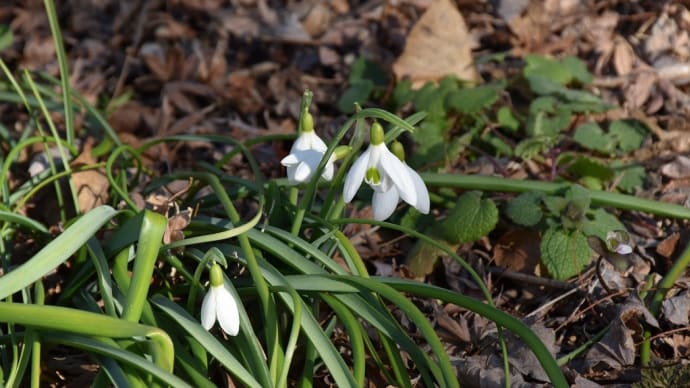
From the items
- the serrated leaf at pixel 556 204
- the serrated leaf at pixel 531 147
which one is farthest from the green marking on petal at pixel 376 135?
the serrated leaf at pixel 531 147

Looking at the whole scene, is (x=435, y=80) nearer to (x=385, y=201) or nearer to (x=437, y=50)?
(x=437, y=50)

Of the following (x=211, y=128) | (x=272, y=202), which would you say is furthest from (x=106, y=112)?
(x=272, y=202)

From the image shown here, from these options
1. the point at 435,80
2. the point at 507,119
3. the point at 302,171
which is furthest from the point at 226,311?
the point at 435,80

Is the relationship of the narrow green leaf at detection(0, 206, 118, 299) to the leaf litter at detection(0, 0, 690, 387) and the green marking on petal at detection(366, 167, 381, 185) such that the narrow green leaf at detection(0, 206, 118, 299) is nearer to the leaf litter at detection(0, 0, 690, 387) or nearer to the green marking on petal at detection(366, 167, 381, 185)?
the leaf litter at detection(0, 0, 690, 387)

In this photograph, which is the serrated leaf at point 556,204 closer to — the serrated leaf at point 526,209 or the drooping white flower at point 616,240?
the serrated leaf at point 526,209

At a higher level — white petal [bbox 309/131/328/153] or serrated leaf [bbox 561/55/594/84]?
white petal [bbox 309/131/328/153]

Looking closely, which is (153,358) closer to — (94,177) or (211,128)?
(94,177)

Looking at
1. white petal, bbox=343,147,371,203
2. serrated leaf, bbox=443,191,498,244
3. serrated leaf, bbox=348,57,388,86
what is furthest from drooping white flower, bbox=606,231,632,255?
serrated leaf, bbox=348,57,388,86
